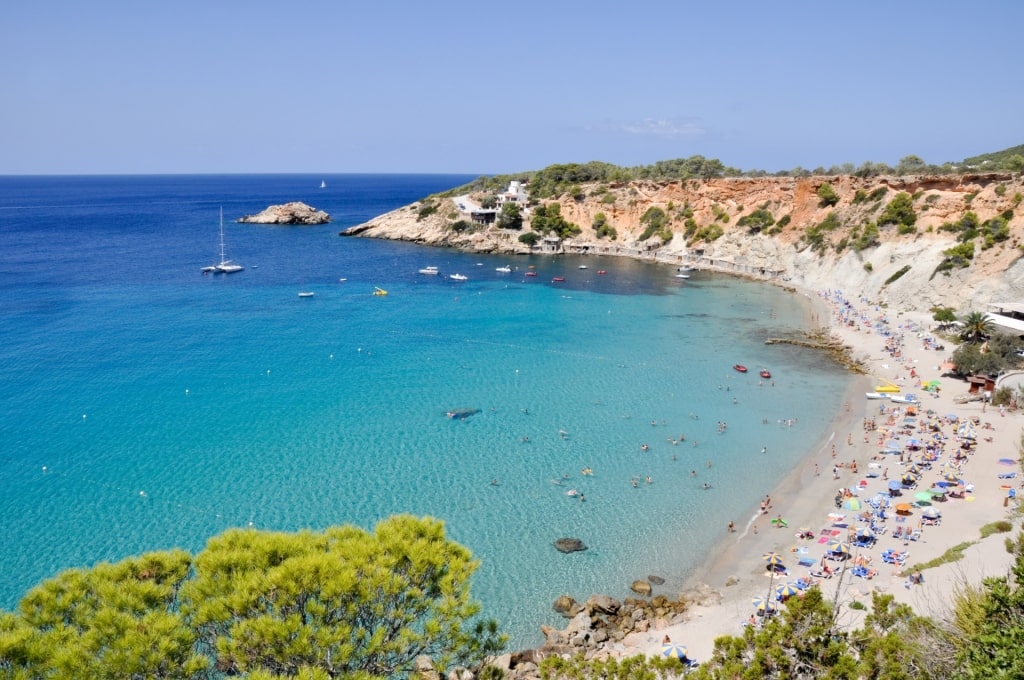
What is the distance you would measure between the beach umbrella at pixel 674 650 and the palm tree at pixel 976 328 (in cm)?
3403

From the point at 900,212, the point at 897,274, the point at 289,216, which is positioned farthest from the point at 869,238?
the point at 289,216

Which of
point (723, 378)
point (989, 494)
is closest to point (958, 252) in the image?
point (723, 378)

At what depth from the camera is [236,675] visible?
36.2 feet

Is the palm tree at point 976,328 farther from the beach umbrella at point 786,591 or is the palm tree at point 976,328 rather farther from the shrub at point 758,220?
the shrub at point 758,220

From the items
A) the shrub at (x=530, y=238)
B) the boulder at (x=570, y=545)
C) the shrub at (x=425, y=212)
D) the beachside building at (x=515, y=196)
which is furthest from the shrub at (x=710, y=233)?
the boulder at (x=570, y=545)

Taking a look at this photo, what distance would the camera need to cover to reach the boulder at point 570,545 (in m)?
21.8

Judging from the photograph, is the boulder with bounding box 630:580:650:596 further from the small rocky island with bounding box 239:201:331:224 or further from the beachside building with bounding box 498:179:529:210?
the small rocky island with bounding box 239:201:331:224

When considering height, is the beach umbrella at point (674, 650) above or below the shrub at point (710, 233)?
below

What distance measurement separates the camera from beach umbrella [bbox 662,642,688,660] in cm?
1606

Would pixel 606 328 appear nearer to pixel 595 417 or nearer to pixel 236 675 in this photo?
pixel 595 417

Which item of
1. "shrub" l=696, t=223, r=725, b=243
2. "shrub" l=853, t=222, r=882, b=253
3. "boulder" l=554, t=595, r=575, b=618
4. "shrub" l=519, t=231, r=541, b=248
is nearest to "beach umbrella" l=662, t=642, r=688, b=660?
"boulder" l=554, t=595, r=575, b=618

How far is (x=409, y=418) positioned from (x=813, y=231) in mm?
52452

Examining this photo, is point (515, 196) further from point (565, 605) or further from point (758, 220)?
point (565, 605)

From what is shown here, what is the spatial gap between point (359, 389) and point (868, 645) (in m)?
27.9
